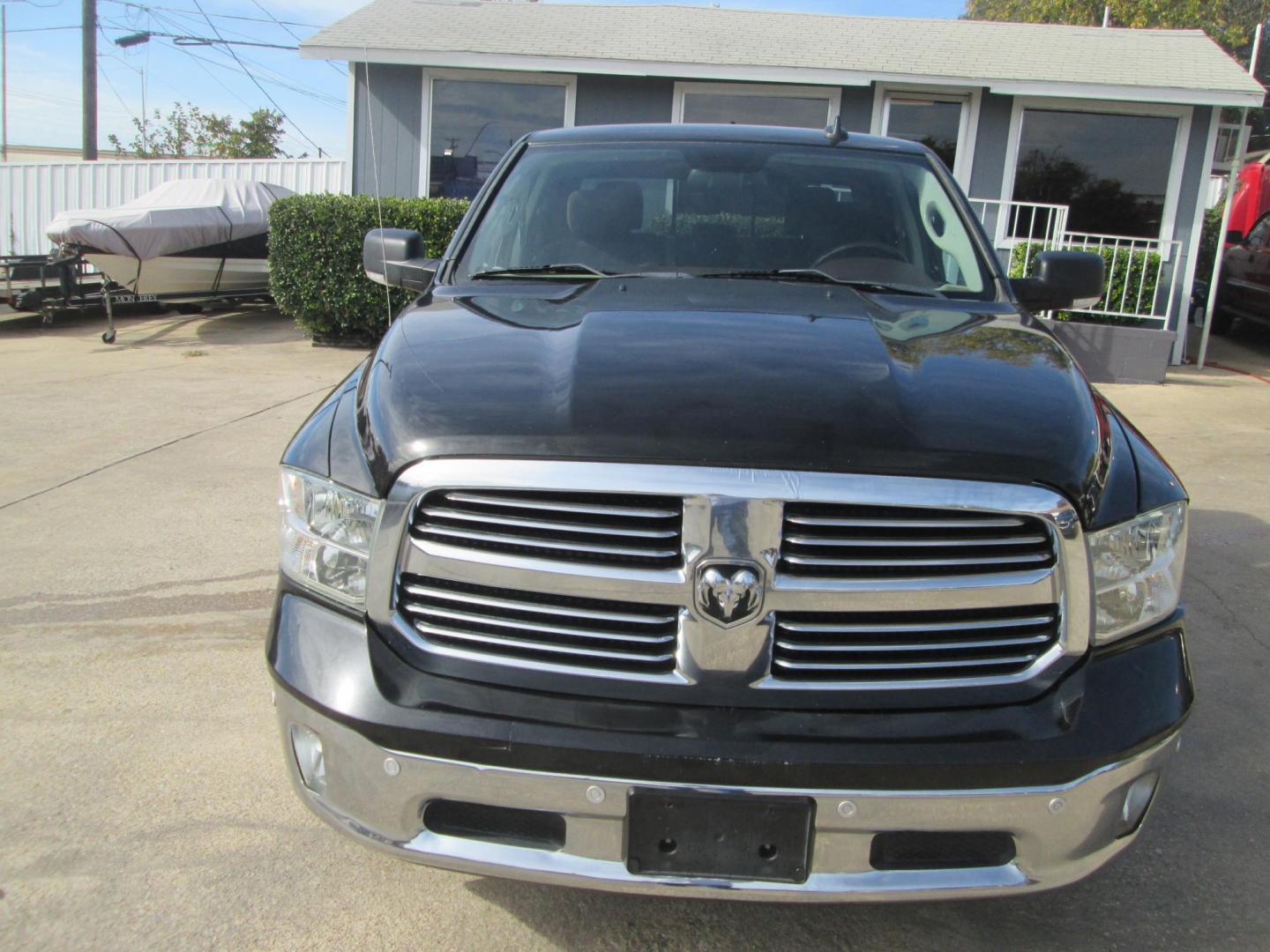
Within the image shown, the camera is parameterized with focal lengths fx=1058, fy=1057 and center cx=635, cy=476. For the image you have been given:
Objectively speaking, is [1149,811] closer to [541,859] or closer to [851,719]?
[851,719]

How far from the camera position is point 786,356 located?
7.45ft

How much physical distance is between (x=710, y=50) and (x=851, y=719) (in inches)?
479

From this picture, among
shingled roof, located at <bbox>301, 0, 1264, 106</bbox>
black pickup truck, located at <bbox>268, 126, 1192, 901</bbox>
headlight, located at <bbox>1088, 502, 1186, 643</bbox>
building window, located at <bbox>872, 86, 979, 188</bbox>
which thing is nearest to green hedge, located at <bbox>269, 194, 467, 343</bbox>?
shingled roof, located at <bbox>301, 0, 1264, 106</bbox>

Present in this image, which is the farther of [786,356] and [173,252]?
[173,252]

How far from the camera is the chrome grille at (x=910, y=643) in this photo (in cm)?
194

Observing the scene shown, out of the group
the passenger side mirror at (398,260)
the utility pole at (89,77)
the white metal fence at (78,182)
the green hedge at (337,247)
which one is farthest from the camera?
the utility pole at (89,77)

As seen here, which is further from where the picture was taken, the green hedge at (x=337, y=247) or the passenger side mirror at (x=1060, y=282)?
the green hedge at (x=337, y=247)

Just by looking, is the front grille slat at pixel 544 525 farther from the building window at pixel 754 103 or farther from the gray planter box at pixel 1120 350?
the building window at pixel 754 103

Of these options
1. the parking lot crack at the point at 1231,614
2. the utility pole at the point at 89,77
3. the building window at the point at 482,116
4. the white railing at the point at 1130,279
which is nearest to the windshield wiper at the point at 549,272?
the parking lot crack at the point at 1231,614

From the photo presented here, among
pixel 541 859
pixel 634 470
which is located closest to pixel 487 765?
pixel 541 859

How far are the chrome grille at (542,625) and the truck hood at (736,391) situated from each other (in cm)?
25

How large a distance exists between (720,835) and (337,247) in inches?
395

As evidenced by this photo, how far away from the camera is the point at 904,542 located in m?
1.91

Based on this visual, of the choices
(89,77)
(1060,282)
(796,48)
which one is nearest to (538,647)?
(1060,282)
